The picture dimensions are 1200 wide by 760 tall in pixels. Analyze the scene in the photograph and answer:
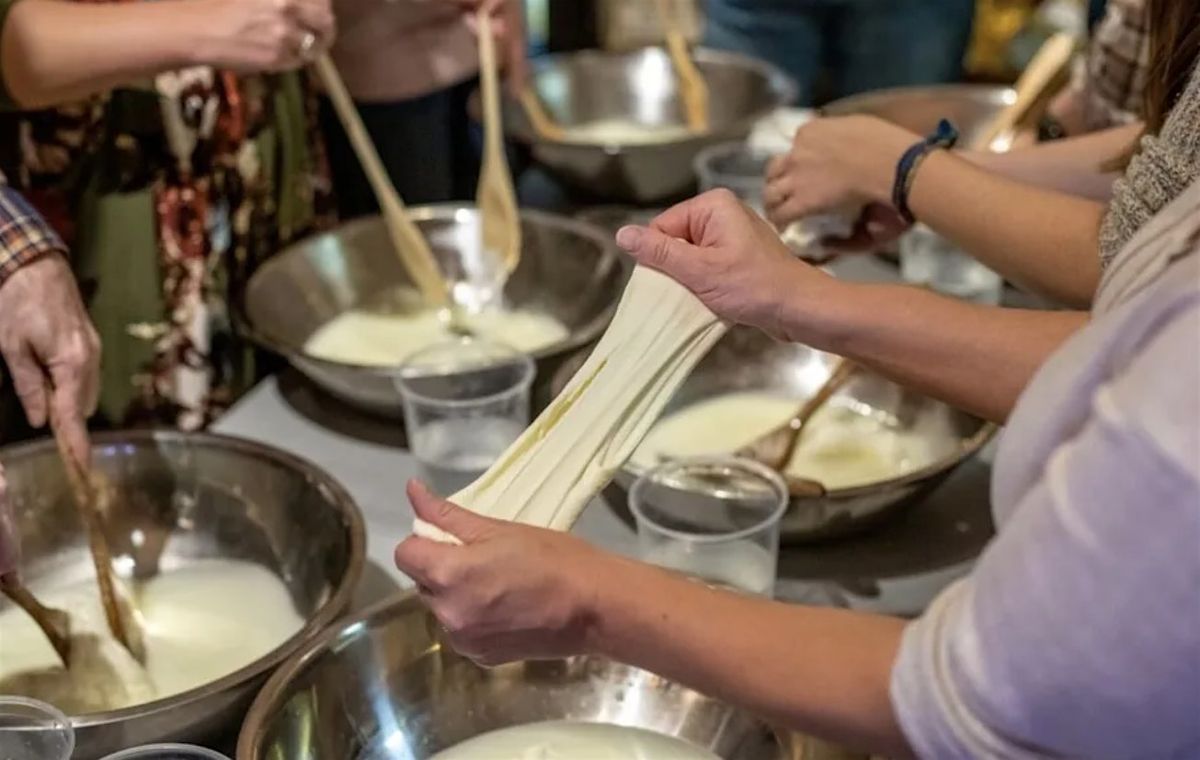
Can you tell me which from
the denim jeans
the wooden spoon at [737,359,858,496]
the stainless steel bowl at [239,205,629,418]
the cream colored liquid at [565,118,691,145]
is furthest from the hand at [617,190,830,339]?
the denim jeans

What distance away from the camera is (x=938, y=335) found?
0.89m

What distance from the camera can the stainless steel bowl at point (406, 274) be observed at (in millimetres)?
1511

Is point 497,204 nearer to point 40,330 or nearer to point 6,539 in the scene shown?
point 40,330

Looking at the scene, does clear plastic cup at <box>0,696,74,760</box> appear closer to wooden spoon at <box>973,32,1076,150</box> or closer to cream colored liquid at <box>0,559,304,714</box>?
cream colored liquid at <box>0,559,304,714</box>

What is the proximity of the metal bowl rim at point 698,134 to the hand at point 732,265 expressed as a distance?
0.81 m

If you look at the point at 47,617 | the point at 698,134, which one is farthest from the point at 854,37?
the point at 47,617

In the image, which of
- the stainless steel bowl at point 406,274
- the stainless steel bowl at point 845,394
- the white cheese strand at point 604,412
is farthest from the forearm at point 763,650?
the stainless steel bowl at point 406,274

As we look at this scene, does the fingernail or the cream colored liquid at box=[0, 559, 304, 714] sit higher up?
the fingernail

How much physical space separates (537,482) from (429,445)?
38cm

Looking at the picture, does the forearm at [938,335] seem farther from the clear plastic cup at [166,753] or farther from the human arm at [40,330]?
the human arm at [40,330]

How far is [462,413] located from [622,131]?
35.7 inches

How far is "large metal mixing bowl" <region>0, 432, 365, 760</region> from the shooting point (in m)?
1.12

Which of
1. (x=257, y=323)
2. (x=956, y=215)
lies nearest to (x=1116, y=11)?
(x=956, y=215)

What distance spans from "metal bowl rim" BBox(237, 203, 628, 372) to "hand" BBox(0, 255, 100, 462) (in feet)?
0.84
